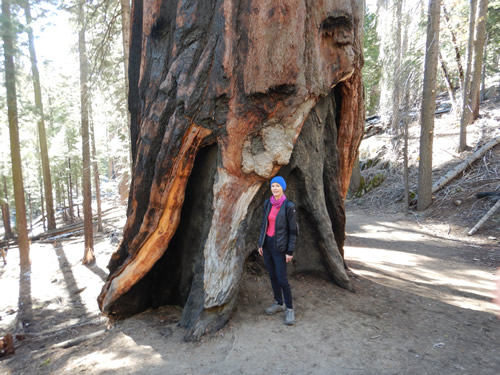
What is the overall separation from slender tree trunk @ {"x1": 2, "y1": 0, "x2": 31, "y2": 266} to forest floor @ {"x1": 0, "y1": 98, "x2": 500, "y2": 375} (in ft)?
16.6

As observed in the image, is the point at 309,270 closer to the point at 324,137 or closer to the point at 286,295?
the point at 286,295

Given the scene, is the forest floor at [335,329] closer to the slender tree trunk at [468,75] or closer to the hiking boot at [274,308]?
the hiking boot at [274,308]

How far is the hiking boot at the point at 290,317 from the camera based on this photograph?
12.9 feet

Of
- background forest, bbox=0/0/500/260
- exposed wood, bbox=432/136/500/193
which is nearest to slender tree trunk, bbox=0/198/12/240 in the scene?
background forest, bbox=0/0/500/260

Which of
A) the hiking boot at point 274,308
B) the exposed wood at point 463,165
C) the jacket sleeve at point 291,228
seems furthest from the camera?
the exposed wood at point 463,165

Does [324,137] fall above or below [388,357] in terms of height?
above

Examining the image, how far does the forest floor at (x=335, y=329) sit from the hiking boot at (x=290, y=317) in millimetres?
67

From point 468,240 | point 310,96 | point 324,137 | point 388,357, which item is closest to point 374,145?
point 468,240

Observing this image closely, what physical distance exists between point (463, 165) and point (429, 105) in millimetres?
2897

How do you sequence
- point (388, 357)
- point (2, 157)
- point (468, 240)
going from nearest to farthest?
1. point (388, 357)
2. point (468, 240)
3. point (2, 157)

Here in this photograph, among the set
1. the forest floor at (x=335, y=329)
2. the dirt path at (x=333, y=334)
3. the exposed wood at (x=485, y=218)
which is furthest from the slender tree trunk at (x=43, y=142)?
the exposed wood at (x=485, y=218)

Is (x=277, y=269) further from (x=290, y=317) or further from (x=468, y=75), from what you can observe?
(x=468, y=75)

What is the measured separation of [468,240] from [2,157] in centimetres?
2602

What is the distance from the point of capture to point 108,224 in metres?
21.5
